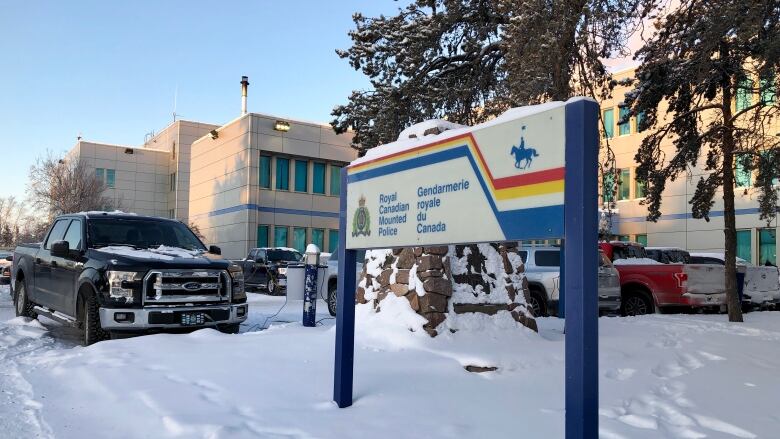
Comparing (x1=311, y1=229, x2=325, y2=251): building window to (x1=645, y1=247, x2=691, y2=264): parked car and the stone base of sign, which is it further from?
the stone base of sign

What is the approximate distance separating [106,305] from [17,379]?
1.82m

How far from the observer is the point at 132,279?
772 cm

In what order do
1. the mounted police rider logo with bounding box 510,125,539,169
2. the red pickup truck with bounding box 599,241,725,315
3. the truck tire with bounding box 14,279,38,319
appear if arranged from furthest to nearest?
the red pickup truck with bounding box 599,241,725,315, the truck tire with bounding box 14,279,38,319, the mounted police rider logo with bounding box 510,125,539,169

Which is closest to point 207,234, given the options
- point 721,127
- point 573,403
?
point 721,127

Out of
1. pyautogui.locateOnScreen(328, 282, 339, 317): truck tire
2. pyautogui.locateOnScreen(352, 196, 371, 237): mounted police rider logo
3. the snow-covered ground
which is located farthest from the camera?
pyautogui.locateOnScreen(328, 282, 339, 317): truck tire

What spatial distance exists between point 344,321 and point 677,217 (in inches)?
1228

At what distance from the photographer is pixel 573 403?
3.16 meters

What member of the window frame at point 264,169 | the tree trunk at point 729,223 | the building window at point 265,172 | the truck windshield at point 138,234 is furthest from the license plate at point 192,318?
the building window at point 265,172

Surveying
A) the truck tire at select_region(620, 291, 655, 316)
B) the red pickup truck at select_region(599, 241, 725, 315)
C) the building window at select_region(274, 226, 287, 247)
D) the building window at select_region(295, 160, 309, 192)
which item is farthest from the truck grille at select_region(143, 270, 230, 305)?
the building window at select_region(295, 160, 309, 192)

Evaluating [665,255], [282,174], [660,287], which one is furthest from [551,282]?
[282,174]

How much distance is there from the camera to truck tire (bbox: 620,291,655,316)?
46.3 ft

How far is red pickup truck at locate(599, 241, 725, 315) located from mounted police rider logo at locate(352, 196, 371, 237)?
1034 cm

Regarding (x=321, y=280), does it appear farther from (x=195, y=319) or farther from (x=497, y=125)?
(x=497, y=125)

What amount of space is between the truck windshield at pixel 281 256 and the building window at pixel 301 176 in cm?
1219
